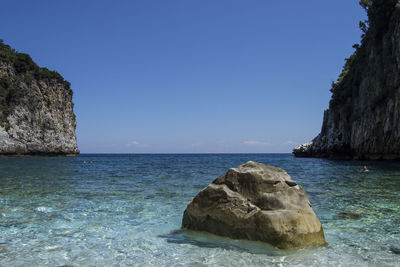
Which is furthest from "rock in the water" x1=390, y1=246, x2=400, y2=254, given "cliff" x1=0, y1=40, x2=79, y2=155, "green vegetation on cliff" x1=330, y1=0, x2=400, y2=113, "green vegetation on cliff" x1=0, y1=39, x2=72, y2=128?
"green vegetation on cliff" x1=0, y1=39, x2=72, y2=128

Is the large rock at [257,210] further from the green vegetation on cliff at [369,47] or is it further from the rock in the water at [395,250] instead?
the green vegetation on cliff at [369,47]

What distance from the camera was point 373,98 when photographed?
39.8m

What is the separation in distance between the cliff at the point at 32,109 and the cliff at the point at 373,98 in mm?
61796

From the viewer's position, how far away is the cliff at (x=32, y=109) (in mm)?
58781

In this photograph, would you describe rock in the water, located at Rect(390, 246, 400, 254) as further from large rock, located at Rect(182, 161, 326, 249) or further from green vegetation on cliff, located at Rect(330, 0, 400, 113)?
green vegetation on cliff, located at Rect(330, 0, 400, 113)

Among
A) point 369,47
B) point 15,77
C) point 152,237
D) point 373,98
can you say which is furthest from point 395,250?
point 15,77

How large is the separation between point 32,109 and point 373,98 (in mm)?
65998

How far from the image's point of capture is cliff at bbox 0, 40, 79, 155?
193ft

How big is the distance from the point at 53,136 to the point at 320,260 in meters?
76.2

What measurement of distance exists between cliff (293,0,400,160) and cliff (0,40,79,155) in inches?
2433

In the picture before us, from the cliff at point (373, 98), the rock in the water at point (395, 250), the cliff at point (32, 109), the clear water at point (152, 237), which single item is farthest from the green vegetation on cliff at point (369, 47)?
the cliff at point (32, 109)

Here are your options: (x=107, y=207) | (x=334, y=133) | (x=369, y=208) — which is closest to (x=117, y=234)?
(x=107, y=207)

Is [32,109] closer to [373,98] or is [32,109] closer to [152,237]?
[373,98]

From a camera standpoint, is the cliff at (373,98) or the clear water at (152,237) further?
the cliff at (373,98)
